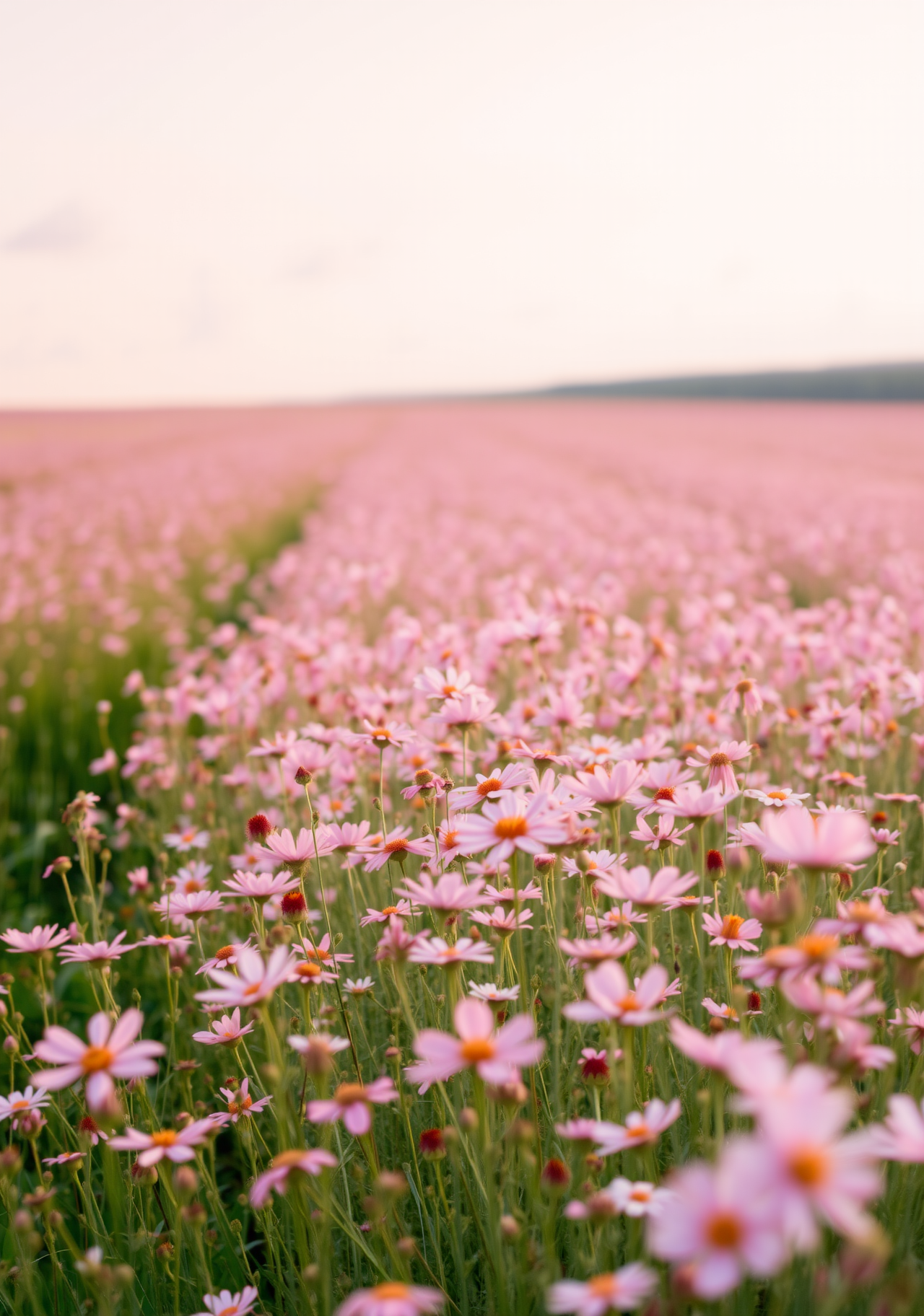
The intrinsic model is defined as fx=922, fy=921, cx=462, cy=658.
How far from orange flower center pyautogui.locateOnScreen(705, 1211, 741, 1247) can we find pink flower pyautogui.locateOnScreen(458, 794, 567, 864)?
0.72 meters

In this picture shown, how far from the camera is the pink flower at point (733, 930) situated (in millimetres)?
1720

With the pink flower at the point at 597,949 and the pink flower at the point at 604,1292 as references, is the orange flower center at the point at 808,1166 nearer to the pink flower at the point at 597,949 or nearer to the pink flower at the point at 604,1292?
the pink flower at the point at 604,1292

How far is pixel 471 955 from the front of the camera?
53.7 inches

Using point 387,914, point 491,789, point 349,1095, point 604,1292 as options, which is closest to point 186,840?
point 387,914

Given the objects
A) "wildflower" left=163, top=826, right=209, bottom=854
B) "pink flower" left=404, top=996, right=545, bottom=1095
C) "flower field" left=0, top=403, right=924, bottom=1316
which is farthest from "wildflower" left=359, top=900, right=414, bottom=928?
"wildflower" left=163, top=826, right=209, bottom=854

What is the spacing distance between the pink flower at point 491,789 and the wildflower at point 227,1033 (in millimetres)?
567

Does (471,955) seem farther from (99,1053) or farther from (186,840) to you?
(186,840)

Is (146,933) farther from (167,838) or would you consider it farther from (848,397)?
(848,397)

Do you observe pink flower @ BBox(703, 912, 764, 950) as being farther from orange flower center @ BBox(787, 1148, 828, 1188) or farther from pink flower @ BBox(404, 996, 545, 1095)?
orange flower center @ BBox(787, 1148, 828, 1188)

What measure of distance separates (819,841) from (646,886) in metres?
0.39

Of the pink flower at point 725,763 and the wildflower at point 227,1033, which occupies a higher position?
the pink flower at point 725,763

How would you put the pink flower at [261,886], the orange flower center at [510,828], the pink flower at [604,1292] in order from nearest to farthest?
1. the pink flower at [604,1292]
2. the orange flower center at [510,828]
3. the pink flower at [261,886]

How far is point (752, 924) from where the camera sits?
1783 millimetres

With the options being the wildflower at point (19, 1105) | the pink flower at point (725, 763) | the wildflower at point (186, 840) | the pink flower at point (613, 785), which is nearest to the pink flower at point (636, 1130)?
the pink flower at point (613, 785)
